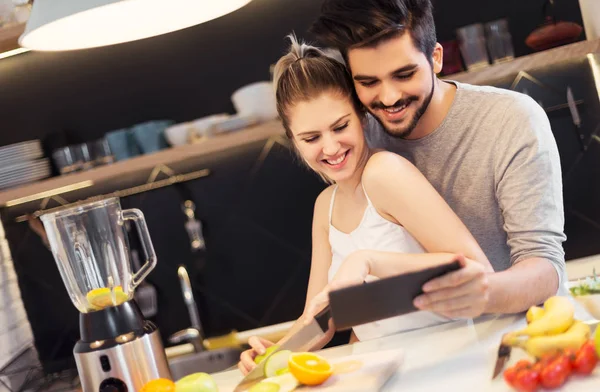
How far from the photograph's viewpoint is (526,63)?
2875 millimetres

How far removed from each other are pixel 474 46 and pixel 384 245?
60.2 inches

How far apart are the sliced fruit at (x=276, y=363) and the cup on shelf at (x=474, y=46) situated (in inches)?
72.5

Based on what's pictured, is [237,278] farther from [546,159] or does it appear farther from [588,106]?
[546,159]

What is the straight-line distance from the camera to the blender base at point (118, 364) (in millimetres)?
1491

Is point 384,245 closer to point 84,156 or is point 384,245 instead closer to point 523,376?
point 523,376

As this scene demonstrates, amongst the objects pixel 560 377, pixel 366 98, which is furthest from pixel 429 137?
pixel 560 377

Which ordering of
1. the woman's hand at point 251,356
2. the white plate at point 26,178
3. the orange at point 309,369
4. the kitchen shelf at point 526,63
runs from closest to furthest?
1. the orange at point 309,369
2. the woman's hand at point 251,356
3. the kitchen shelf at point 526,63
4. the white plate at point 26,178

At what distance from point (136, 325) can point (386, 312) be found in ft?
1.90

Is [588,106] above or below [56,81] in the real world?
below

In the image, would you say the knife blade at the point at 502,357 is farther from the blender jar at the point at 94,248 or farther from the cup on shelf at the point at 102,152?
the cup on shelf at the point at 102,152

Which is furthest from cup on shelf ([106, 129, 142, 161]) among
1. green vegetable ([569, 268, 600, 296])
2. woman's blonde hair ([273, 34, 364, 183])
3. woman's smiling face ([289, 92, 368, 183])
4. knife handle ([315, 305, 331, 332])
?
knife handle ([315, 305, 331, 332])

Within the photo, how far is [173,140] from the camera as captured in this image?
10.5 feet

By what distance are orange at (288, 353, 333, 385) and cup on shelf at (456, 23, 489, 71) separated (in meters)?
1.93

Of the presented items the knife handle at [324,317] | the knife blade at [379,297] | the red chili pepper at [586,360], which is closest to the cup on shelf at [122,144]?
the knife handle at [324,317]
